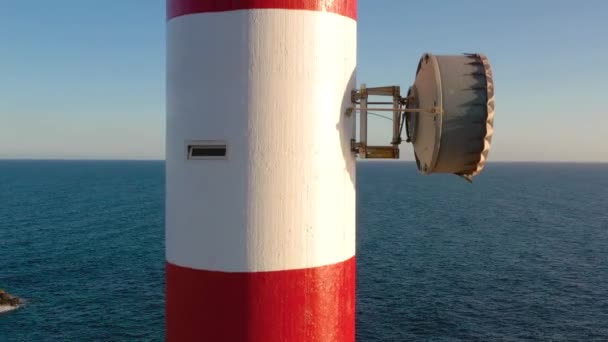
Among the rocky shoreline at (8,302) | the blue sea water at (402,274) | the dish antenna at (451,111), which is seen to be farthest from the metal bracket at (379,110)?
the rocky shoreline at (8,302)

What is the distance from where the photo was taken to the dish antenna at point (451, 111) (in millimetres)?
4777

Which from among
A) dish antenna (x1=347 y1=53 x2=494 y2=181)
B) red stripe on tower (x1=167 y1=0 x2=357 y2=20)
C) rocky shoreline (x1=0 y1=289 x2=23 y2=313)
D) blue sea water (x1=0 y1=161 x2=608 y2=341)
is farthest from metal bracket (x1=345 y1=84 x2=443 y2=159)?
rocky shoreline (x1=0 y1=289 x2=23 y2=313)

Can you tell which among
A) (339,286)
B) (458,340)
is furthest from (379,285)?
(339,286)

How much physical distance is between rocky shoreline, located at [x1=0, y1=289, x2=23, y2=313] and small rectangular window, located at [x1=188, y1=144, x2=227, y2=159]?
195 feet

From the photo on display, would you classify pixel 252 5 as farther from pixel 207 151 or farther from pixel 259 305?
pixel 259 305

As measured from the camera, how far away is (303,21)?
4676mm

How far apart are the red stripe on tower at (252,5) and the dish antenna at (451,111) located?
830 millimetres

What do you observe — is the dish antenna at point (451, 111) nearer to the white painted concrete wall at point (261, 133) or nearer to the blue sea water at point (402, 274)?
the white painted concrete wall at point (261, 133)

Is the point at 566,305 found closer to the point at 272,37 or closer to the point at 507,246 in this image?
the point at 507,246

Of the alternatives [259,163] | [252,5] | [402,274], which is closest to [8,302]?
[402,274]

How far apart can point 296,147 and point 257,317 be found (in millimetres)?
1625

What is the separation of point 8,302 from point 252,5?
202 feet

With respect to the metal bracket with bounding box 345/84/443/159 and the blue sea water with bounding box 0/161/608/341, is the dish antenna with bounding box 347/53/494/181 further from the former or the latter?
the blue sea water with bounding box 0/161/608/341

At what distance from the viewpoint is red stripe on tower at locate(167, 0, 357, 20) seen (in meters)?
4.61
